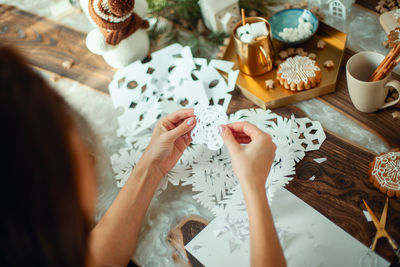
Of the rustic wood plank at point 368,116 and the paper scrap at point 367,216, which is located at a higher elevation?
the rustic wood plank at point 368,116

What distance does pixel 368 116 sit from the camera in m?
0.82

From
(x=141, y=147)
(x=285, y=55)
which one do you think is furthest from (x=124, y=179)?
(x=285, y=55)

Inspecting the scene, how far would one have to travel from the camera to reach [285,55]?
0.94 m

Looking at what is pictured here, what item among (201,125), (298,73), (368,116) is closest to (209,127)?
(201,125)

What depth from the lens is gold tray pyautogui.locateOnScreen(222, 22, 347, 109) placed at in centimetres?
87

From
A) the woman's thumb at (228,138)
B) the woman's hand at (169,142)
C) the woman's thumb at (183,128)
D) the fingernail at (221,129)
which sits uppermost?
the woman's thumb at (228,138)

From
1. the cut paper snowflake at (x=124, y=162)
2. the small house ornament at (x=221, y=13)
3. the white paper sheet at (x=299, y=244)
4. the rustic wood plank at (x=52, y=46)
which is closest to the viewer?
the white paper sheet at (x=299, y=244)

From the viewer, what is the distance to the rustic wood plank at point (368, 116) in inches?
30.7

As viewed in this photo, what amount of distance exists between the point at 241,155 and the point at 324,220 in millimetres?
228

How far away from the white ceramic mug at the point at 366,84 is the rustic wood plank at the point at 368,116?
19 millimetres

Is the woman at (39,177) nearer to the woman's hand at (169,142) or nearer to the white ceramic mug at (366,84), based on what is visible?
the woman's hand at (169,142)

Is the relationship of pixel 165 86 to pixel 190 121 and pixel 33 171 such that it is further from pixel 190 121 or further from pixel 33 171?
pixel 33 171

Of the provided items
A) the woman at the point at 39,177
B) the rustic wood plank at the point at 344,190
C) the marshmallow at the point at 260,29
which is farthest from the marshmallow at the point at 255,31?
the woman at the point at 39,177

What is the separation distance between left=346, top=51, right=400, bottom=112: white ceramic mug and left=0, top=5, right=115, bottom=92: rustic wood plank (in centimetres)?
73
